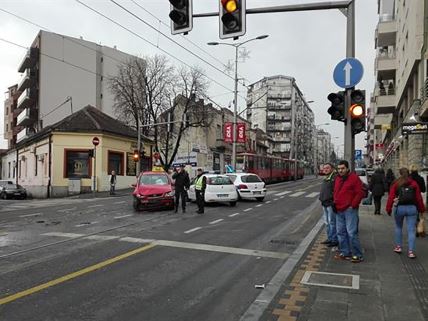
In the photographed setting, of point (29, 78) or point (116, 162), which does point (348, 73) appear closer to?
point (116, 162)

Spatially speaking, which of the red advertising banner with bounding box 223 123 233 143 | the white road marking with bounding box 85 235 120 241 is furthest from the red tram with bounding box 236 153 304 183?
the white road marking with bounding box 85 235 120 241

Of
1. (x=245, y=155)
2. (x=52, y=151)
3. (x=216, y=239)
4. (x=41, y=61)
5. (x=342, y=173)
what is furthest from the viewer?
(x=41, y=61)

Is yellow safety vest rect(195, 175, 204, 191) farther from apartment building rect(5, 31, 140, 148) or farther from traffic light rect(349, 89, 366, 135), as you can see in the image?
apartment building rect(5, 31, 140, 148)

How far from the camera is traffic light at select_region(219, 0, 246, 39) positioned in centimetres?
1041

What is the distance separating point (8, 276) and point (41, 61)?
53.5 metres

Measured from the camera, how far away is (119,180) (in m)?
38.3

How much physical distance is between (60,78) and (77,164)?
2402 centimetres

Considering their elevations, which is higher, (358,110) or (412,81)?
(412,81)

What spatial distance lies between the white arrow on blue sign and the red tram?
3139cm

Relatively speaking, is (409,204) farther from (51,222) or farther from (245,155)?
(245,155)

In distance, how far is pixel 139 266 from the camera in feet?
25.9

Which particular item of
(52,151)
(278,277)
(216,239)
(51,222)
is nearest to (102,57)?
(52,151)

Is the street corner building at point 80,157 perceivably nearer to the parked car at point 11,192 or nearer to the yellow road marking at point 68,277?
the parked car at point 11,192

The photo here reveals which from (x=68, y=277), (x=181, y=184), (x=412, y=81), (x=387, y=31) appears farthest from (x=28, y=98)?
(x=68, y=277)
